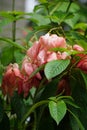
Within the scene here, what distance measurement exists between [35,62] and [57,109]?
150 mm

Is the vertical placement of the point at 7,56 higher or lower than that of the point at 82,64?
lower

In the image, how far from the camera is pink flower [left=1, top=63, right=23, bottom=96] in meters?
1.22

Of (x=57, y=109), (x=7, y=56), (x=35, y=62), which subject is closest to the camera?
(x=57, y=109)

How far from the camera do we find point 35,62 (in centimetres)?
119

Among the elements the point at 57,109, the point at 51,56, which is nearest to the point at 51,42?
the point at 51,56

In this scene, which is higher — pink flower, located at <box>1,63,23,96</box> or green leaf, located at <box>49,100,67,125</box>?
green leaf, located at <box>49,100,67,125</box>

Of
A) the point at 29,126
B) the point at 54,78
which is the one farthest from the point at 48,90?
the point at 29,126

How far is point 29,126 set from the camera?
1.38 metres

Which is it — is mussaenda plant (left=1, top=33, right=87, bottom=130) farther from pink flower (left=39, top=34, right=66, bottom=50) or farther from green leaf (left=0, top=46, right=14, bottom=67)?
green leaf (left=0, top=46, right=14, bottom=67)

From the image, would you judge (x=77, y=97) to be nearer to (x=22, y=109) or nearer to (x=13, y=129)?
(x=22, y=109)

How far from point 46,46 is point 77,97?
0.14 m

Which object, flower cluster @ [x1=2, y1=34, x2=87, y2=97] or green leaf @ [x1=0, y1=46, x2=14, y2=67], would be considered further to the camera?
green leaf @ [x1=0, y1=46, x2=14, y2=67]

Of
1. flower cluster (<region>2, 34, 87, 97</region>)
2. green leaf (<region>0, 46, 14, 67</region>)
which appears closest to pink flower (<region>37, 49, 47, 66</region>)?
flower cluster (<region>2, 34, 87, 97</region>)

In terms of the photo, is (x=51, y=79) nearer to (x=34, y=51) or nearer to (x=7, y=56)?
(x=34, y=51)
